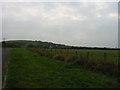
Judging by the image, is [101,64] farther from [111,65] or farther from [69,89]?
[69,89]

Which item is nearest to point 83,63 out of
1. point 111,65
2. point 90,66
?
point 90,66

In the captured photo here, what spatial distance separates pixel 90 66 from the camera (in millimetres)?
15844

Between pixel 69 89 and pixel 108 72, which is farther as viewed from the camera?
pixel 108 72

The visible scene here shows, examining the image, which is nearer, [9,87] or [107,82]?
[9,87]

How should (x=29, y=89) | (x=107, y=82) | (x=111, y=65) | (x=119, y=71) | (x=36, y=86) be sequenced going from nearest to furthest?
(x=29, y=89), (x=36, y=86), (x=107, y=82), (x=119, y=71), (x=111, y=65)

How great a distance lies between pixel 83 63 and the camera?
57.1ft

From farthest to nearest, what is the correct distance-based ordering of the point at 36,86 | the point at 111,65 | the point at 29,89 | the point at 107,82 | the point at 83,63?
the point at 83,63, the point at 111,65, the point at 107,82, the point at 36,86, the point at 29,89

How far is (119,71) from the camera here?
13.2 meters

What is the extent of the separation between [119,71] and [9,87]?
701 centimetres

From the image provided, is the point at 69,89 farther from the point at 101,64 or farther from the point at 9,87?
the point at 101,64

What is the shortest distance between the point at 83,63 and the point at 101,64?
2.61 meters

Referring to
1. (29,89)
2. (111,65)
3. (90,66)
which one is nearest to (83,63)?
(90,66)

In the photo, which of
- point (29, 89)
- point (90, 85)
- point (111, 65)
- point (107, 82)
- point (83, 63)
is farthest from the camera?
point (83, 63)

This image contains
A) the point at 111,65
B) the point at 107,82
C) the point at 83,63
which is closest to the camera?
the point at 107,82
